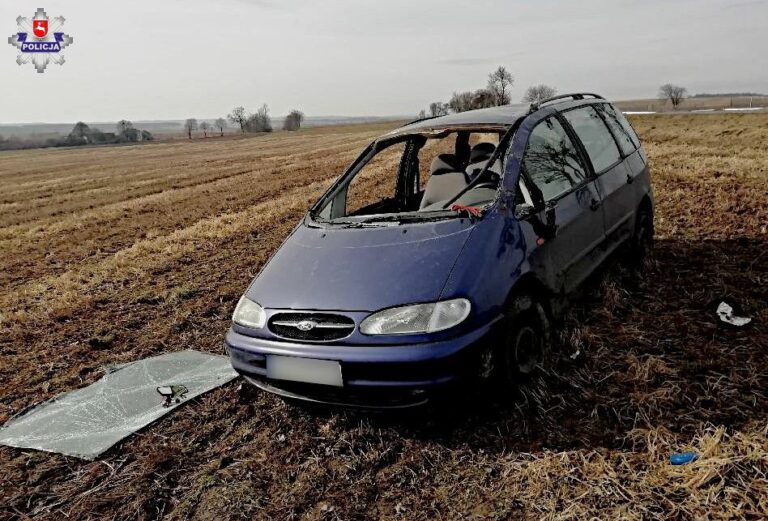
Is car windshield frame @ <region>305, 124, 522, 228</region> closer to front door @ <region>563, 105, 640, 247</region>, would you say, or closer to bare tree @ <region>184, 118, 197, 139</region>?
front door @ <region>563, 105, 640, 247</region>

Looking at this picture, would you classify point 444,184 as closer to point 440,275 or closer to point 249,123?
point 440,275

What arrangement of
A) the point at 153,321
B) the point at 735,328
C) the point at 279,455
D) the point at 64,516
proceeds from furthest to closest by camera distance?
the point at 153,321 → the point at 735,328 → the point at 279,455 → the point at 64,516

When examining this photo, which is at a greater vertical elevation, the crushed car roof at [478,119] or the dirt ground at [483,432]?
the crushed car roof at [478,119]

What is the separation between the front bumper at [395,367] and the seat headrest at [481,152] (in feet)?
6.70

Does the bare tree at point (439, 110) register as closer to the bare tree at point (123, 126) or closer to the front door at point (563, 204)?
the front door at point (563, 204)

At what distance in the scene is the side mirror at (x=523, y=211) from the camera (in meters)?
3.28

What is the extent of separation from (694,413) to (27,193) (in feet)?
87.2

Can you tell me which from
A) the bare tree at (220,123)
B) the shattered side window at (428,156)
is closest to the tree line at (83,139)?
the bare tree at (220,123)

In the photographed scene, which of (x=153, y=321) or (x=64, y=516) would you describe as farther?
(x=153, y=321)

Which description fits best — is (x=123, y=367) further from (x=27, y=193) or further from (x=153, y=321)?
(x=27, y=193)

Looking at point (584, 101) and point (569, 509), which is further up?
point (584, 101)

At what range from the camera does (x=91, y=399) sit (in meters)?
3.90

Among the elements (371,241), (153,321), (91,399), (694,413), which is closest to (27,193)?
(153,321)

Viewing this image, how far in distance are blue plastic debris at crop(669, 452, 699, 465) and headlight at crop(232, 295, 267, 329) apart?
2117 mm
